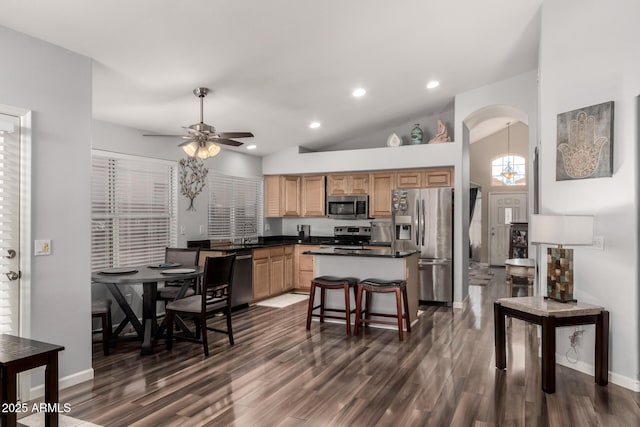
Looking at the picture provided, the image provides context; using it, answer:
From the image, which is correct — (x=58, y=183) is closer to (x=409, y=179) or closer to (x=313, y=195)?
(x=313, y=195)

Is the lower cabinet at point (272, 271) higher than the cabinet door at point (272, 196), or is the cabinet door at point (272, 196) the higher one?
→ the cabinet door at point (272, 196)

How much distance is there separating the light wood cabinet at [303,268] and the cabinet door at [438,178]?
6.98ft

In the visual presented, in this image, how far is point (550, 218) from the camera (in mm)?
3316

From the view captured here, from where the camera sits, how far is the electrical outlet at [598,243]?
11.3 feet

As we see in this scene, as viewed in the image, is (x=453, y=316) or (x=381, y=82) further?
(x=453, y=316)

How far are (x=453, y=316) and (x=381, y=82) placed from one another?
124 inches

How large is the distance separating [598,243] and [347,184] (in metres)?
4.31

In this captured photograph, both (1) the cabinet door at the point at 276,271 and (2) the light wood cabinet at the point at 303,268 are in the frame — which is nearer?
(1) the cabinet door at the point at 276,271

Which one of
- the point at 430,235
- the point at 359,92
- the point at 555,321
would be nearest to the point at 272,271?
the point at 430,235

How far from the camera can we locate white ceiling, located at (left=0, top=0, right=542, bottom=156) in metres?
2.97

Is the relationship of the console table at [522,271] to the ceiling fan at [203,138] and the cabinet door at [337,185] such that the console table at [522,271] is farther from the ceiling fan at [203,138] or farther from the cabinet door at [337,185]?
the ceiling fan at [203,138]

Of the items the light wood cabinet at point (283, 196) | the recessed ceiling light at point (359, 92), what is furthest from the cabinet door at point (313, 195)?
the recessed ceiling light at point (359, 92)

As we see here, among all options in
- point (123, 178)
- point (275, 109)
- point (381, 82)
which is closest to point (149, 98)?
point (123, 178)

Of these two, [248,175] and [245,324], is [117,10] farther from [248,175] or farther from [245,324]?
[248,175]
